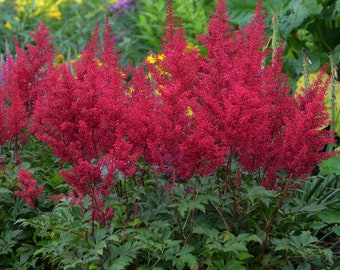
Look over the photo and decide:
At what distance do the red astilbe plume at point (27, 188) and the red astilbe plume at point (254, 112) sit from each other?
3.24 ft

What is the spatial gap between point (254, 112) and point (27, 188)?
1.36m

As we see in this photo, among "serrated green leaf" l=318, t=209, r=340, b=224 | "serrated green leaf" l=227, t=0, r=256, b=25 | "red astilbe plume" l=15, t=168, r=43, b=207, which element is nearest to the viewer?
"red astilbe plume" l=15, t=168, r=43, b=207

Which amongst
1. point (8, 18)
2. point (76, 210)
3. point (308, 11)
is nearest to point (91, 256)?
point (76, 210)

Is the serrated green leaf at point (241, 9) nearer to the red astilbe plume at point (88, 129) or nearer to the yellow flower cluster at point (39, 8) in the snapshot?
the yellow flower cluster at point (39, 8)

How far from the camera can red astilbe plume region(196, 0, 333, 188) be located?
2934 millimetres

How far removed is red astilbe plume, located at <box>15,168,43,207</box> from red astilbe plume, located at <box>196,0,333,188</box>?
99 centimetres

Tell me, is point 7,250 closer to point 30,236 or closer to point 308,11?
point 30,236

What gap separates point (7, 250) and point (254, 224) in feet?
4.33

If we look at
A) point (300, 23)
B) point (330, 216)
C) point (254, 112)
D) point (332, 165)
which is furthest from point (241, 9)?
point (254, 112)

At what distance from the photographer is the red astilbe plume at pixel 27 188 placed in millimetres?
3438

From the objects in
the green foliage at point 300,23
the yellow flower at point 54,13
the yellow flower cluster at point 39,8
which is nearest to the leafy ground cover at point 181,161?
the green foliage at point 300,23

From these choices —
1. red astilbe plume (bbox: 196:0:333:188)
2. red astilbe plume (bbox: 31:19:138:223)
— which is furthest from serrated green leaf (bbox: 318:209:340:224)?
red astilbe plume (bbox: 31:19:138:223)

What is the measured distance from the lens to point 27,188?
141 inches

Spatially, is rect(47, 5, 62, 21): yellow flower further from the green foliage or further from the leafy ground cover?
the leafy ground cover
